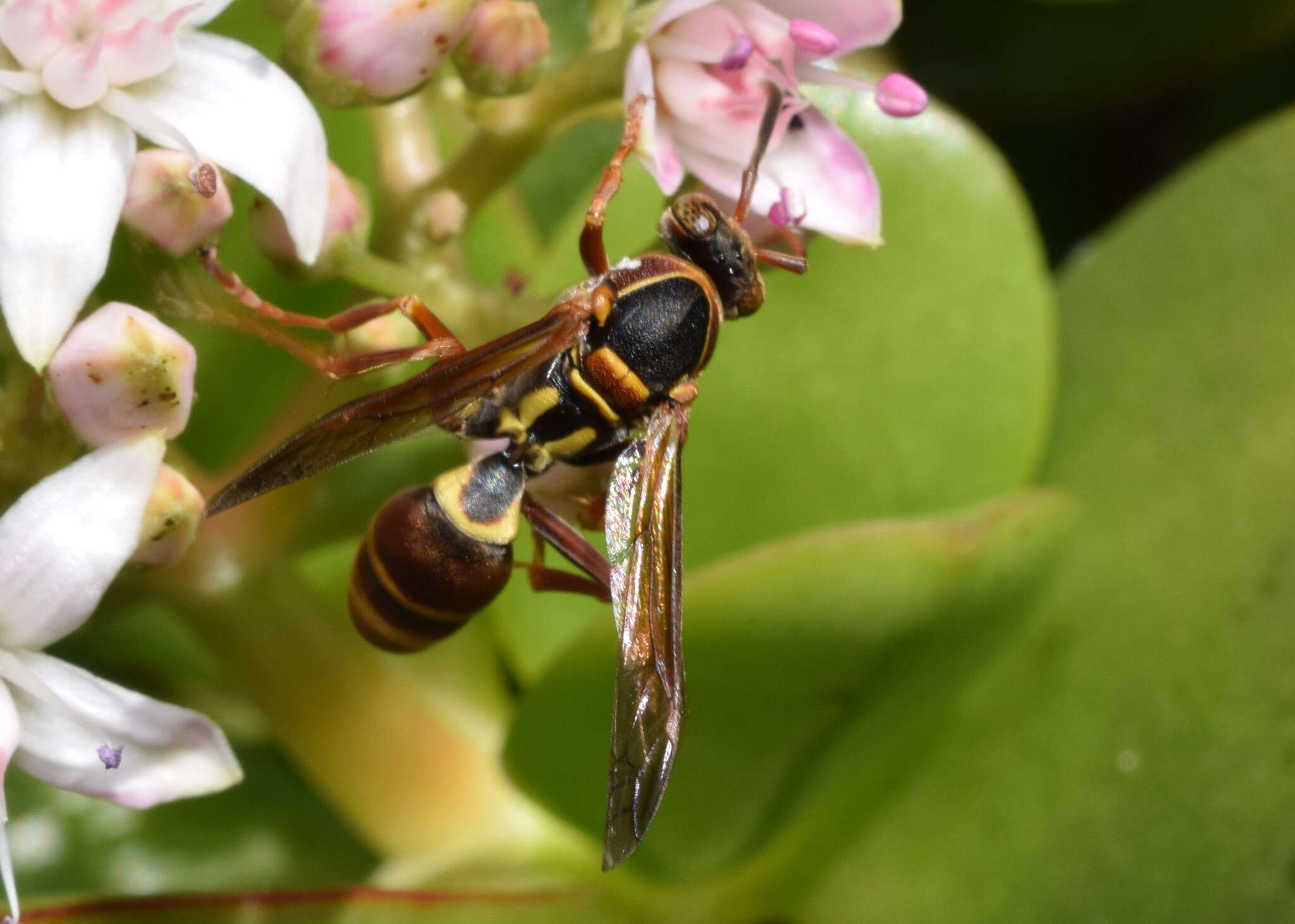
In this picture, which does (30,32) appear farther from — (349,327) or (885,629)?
(885,629)

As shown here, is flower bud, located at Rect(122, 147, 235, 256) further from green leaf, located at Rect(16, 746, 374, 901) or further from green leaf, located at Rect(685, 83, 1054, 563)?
green leaf, located at Rect(16, 746, 374, 901)

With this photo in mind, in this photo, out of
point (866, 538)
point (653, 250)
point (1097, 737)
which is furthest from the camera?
point (1097, 737)

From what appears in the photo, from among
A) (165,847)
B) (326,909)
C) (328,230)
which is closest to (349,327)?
(328,230)

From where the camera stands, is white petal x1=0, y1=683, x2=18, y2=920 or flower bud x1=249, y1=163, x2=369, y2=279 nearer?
white petal x1=0, y1=683, x2=18, y2=920

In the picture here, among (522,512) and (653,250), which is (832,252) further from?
(522,512)

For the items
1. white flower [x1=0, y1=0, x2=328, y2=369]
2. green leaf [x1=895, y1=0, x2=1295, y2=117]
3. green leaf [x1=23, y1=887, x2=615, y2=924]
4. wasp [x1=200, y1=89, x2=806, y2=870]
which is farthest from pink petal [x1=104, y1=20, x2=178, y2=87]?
green leaf [x1=895, y1=0, x2=1295, y2=117]

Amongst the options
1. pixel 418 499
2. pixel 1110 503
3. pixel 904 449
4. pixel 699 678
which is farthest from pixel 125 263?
pixel 1110 503

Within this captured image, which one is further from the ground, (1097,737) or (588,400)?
(588,400)
